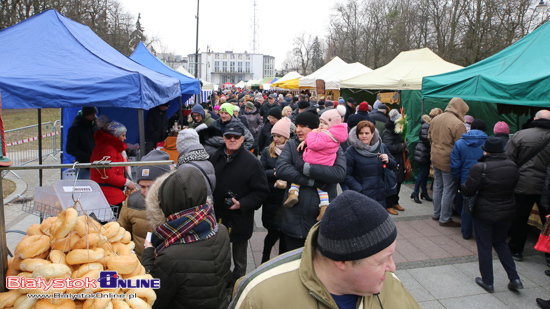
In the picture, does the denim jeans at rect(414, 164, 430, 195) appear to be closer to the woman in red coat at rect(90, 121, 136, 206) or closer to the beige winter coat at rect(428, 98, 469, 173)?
the beige winter coat at rect(428, 98, 469, 173)

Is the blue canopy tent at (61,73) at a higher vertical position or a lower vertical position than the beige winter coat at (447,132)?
higher

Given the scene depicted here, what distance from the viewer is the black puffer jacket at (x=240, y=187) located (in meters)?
3.83

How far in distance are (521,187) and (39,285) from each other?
5.67 meters

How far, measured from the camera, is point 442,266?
4.91 meters

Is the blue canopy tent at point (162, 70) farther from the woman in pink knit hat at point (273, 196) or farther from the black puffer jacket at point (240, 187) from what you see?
the black puffer jacket at point (240, 187)

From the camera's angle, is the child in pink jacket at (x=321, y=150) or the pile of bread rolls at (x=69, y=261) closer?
the pile of bread rolls at (x=69, y=261)

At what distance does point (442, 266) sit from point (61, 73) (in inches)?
210

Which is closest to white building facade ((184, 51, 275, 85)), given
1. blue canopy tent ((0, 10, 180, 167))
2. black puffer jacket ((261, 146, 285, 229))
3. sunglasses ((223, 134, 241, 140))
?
blue canopy tent ((0, 10, 180, 167))

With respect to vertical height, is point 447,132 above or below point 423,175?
above

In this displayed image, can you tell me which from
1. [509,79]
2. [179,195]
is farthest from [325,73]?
[179,195]

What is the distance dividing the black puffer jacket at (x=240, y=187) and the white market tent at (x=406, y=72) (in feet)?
23.1

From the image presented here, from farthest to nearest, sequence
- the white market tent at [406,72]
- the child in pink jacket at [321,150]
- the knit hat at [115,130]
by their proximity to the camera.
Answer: the white market tent at [406,72] → the knit hat at [115,130] → the child in pink jacket at [321,150]

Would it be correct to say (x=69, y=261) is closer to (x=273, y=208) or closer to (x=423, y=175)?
(x=273, y=208)

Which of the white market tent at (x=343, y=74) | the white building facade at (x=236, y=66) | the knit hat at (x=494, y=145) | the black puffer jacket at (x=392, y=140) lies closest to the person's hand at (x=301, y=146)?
the knit hat at (x=494, y=145)
